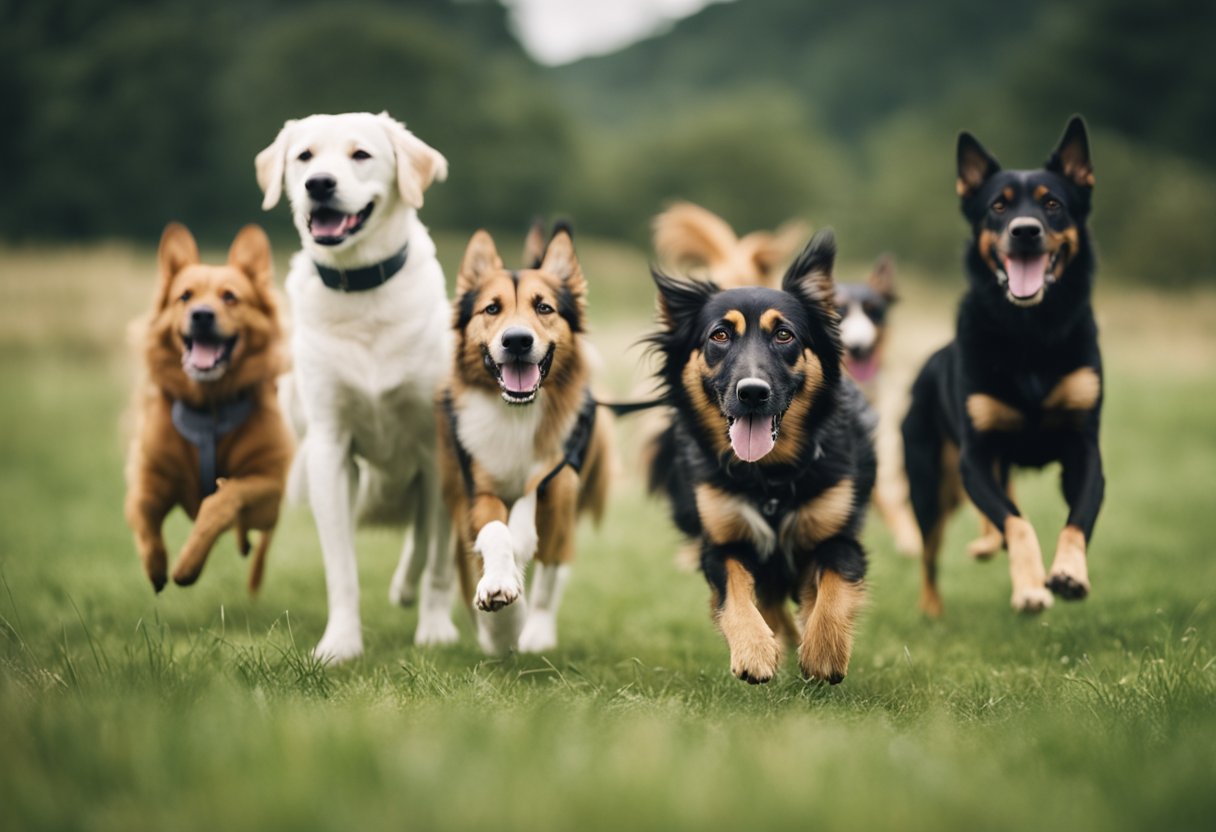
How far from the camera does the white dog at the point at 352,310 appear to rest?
4746mm

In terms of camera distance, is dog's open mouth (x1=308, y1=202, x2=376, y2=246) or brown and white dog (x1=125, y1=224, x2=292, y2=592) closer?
dog's open mouth (x1=308, y1=202, x2=376, y2=246)

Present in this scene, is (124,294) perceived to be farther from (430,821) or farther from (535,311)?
(430,821)

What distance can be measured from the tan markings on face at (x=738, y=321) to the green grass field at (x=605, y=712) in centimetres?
131

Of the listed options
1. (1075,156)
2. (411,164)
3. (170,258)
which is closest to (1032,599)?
(1075,156)

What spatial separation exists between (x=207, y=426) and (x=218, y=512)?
0.46 meters

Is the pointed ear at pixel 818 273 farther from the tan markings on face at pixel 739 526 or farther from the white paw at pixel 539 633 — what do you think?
the white paw at pixel 539 633

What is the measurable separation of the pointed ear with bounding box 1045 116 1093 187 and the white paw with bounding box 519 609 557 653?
325 cm

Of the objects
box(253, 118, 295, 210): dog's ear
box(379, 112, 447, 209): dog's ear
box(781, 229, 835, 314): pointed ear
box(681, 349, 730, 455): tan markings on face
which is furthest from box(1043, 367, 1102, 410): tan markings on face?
box(253, 118, 295, 210): dog's ear

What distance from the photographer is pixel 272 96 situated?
43.2 meters

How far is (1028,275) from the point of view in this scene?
16.0ft

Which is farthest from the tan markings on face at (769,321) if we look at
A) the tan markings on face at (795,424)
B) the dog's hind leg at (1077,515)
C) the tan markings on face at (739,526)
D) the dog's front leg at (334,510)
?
the dog's front leg at (334,510)

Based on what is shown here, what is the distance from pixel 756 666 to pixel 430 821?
5.51 feet

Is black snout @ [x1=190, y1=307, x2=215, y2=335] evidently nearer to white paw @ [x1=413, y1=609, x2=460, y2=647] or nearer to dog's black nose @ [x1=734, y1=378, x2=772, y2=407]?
white paw @ [x1=413, y1=609, x2=460, y2=647]

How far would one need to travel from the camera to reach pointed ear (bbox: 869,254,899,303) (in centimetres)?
906
